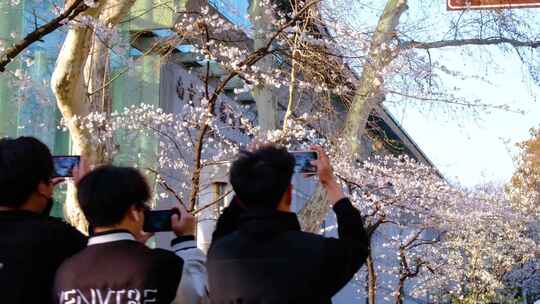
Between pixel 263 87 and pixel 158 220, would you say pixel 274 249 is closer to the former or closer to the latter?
pixel 158 220

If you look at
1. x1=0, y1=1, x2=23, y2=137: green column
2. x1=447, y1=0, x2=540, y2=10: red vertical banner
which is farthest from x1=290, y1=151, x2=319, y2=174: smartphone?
x1=0, y1=1, x2=23, y2=137: green column

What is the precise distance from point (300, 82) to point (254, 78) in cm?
78

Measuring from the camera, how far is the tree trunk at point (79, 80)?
23.2 ft

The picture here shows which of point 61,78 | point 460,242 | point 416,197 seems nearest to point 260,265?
point 61,78

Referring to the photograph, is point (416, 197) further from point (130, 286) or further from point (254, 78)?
point (130, 286)

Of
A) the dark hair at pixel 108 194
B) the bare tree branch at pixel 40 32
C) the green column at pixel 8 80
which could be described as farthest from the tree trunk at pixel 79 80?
the green column at pixel 8 80

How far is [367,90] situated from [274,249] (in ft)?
25.3

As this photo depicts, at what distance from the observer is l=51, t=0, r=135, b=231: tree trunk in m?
7.07

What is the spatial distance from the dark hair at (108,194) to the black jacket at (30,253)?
0.17 meters

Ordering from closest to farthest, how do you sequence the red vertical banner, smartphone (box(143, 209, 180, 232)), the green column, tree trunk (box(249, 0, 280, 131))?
1. smartphone (box(143, 209, 180, 232))
2. the red vertical banner
3. tree trunk (box(249, 0, 280, 131))
4. the green column

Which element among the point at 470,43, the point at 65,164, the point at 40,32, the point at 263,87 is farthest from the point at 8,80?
the point at 65,164

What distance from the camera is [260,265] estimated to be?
287cm

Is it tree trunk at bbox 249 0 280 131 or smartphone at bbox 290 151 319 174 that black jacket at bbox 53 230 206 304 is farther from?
tree trunk at bbox 249 0 280 131

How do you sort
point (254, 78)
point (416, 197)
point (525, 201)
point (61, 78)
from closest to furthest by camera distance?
point (61, 78), point (254, 78), point (416, 197), point (525, 201)
